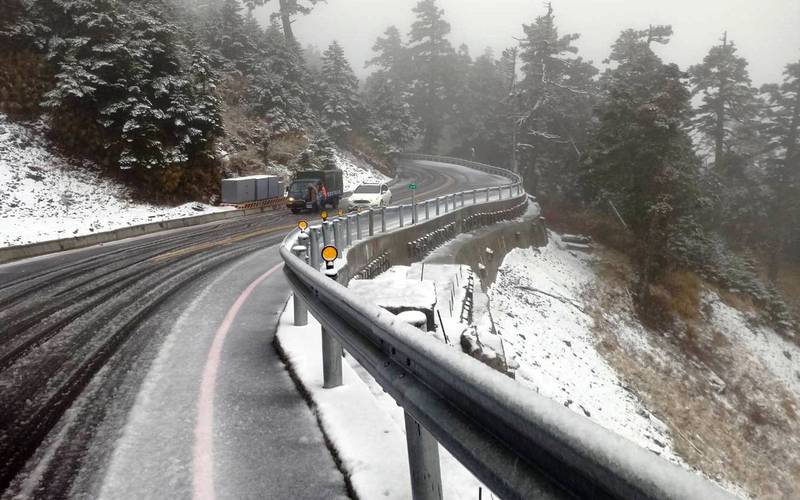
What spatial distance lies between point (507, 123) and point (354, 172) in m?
23.0

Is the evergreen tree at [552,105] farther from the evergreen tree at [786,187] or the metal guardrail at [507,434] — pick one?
the metal guardrail at [507,434]

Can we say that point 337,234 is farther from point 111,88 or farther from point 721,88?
point 721,88

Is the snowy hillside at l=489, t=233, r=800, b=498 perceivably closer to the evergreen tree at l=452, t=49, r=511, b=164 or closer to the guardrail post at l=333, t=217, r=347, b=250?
the guardrail post at l=333, t=217, r=347, b=250

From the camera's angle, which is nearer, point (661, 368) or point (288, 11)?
point (661, 368)

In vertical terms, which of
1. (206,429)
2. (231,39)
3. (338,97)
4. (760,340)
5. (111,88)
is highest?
(231,39)

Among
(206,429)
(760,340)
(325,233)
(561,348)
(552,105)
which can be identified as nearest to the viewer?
(206,429)

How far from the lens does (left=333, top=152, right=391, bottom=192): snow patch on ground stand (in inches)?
1675

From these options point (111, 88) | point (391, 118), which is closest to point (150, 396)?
point (111, 88)

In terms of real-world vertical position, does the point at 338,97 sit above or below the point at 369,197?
above

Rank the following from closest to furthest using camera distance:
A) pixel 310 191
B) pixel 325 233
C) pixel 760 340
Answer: pixel 325 233 → pixel 310 191 → pixel 760 340

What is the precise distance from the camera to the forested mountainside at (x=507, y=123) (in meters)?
23.8

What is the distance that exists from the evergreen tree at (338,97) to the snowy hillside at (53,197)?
1030 inches

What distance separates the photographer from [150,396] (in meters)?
4.60

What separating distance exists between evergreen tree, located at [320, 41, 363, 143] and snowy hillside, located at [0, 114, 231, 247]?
26.2m
